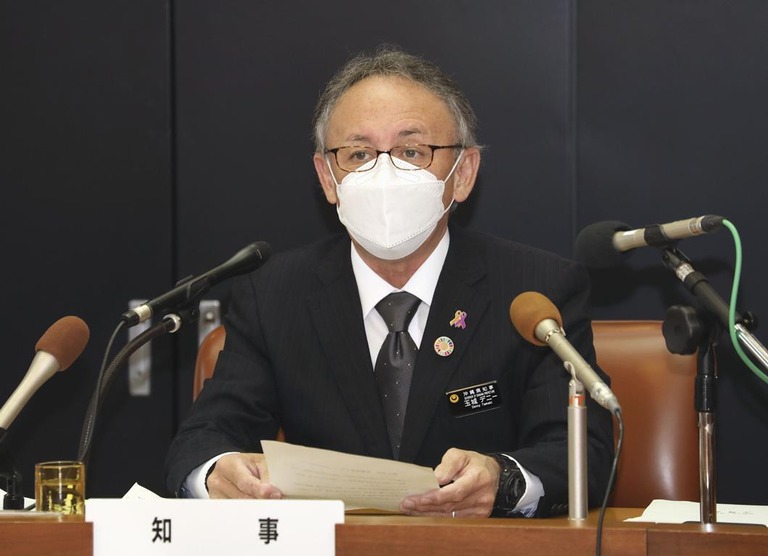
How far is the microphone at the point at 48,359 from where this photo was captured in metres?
1.76

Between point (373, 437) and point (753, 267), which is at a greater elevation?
point (753, 267)

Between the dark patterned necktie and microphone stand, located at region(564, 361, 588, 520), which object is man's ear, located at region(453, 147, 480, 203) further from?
microphone stand, located at region(564, 361, 588, 520)

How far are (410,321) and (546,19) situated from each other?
1.20m

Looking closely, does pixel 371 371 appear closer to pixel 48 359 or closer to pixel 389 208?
pixel 389 208

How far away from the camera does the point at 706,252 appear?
314 centimetres

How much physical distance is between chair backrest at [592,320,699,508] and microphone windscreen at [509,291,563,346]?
858mm

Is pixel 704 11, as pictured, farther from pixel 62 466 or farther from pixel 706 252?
pixel 62 466

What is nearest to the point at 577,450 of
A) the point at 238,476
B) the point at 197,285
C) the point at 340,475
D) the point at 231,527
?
the point at 340,475

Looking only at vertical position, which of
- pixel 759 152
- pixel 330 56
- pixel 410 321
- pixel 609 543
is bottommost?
pixel 609 543

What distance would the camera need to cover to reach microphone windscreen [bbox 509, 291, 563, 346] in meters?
1.63

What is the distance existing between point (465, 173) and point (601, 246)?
0.89 m

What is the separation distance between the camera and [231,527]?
142 cm

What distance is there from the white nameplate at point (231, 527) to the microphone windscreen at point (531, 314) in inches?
16.5

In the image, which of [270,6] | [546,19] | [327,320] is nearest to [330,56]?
[270,6]
